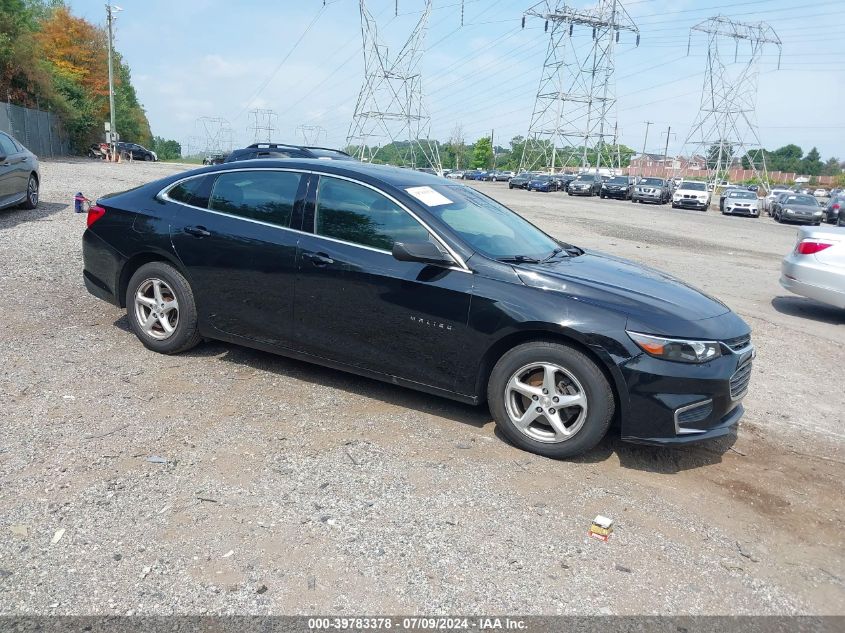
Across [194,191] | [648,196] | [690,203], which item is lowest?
[194,191]

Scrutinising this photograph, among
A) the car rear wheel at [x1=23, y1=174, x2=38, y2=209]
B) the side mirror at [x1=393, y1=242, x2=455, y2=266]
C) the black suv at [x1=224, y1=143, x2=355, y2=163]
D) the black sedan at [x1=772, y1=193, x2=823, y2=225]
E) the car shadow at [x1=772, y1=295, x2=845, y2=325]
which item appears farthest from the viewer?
the black sedan at [x1=772, y1=193, x2=823, y2=225]

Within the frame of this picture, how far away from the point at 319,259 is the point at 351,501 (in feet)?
5.95

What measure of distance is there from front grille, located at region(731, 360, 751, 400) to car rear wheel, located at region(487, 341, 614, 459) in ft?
2.58

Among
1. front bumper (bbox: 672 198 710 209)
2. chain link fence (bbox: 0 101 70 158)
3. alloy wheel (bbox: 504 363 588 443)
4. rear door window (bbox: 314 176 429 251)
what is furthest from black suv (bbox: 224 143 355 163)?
front bumper (bbox: 672 198 710 209)

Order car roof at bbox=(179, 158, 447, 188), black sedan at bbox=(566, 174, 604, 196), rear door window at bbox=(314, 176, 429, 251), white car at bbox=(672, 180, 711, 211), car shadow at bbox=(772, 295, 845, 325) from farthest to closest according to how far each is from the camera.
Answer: black sedan at bbox=(566, 174, 604, 196) < white car at bbox=(672, 180, 711, 211) < car shadow at bbox=(772, 295, 845, 325) < car roof at bbox=(179, 158, 447, 188) < rear door window at bbox=(314, 176, 429, 251)

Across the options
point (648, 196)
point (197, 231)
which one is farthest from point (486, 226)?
point (648, 196)

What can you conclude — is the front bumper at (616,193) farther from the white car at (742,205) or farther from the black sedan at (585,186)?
the white car at (742,205)

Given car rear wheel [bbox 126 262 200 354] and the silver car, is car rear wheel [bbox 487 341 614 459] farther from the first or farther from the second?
the silver car

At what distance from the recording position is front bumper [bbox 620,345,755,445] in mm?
3928

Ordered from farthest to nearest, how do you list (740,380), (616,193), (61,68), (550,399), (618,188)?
(61,68)
(616,193)
(618,188)
(740,380)
(550,399)

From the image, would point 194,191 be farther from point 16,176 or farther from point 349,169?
point 16,176

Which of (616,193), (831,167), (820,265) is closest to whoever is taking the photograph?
(820,265)

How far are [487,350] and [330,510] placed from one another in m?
1.42

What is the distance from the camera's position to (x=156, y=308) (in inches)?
213
